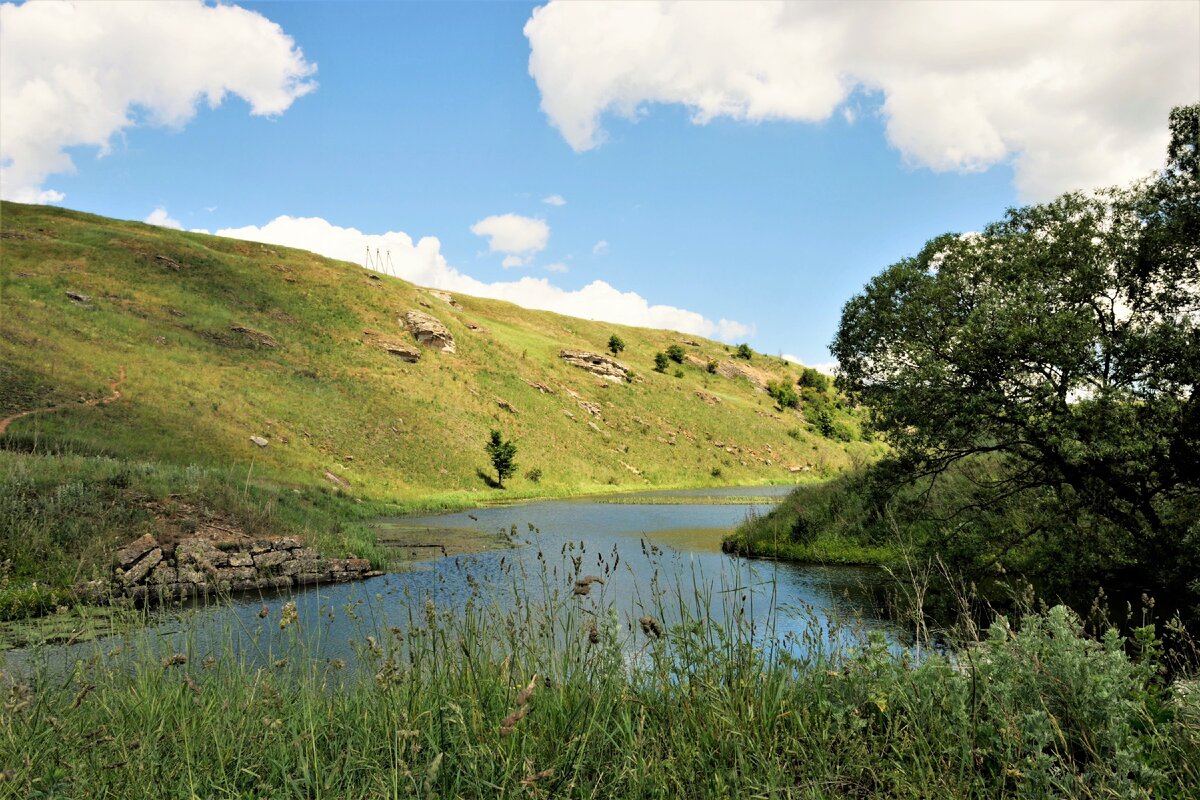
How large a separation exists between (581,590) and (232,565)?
15.7 meters

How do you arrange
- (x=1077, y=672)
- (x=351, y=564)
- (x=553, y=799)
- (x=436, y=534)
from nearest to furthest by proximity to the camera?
(x=553, y=799)
(x=1077, y=672)
(x=351, y=564)
(x=436, y=534)

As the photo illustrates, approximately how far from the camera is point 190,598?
52.5 ft

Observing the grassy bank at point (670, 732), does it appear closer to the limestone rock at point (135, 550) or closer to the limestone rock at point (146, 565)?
the limestone rock at point (146, 565)

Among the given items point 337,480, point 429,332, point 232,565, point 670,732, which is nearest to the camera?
point 670,732

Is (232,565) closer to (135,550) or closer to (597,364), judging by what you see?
(135,550)

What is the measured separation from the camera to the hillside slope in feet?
124

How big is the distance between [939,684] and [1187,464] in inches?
432

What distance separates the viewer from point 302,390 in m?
53.4

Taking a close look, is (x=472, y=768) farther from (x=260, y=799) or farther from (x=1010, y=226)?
(x=1010, y=226)

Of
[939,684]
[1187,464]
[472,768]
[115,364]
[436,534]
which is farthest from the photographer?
[115,364]

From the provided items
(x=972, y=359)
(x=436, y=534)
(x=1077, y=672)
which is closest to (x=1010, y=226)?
(x=972, y=359)

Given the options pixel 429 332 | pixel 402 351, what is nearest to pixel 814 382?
pixel 429 332

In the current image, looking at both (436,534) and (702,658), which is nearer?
Answer: (702,658)

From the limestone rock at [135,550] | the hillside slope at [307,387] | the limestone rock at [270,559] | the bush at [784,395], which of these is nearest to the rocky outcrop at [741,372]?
the bush at [784,395]
